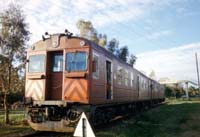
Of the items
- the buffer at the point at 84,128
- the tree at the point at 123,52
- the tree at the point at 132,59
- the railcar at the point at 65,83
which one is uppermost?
the tree at the point at 123,52

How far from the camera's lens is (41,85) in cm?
1247

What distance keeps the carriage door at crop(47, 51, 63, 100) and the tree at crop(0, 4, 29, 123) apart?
161 inches

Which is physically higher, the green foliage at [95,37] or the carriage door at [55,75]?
the green foliage at [95,37]

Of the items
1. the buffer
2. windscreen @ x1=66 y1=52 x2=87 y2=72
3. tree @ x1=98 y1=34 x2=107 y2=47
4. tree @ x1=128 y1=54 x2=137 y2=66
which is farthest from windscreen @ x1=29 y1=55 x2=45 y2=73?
tree @ x1=128 y1=54 x2=137 y2=66

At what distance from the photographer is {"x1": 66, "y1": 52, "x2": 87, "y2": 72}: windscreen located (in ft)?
38.7

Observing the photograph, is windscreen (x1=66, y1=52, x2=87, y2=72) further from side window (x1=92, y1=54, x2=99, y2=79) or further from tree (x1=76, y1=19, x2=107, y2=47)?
tree (x1=76, y1=19, x2=107, y2=47)

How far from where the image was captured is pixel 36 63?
12805 millimetres

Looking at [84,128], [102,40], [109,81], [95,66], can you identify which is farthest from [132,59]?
[84,128]

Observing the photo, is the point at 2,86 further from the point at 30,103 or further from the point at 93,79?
the point at 93,79

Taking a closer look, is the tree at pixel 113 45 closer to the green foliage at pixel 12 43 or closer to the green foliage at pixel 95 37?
the green foliage at pixel 95 37

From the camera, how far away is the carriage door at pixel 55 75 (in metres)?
12.6

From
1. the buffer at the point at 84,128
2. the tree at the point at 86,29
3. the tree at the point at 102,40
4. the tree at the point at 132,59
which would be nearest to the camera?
the buffer at the point at 84,128

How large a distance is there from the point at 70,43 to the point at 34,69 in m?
1.96

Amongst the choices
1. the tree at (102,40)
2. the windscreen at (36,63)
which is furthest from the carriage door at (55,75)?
the tree at (102,40)
